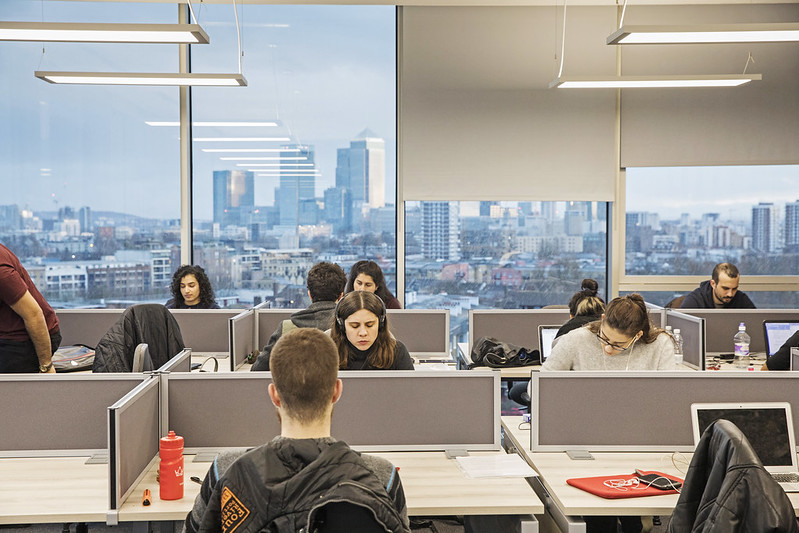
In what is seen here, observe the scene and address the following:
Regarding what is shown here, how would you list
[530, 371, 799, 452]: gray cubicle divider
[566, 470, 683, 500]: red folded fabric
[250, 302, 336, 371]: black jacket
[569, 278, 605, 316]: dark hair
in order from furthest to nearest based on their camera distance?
1. [569, 278, 605, 316]: dark hair
2. [250, 302, 336, 371]: black jacket
3. [530, 371, 799, 452]: gray cubicle divider
4. [566, 470, 683, 500]: red folded fabric

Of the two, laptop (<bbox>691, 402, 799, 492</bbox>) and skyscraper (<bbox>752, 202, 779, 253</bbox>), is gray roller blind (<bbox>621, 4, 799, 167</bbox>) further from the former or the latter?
laptop (<bbox>691, 402, 799, 492</bbox>)

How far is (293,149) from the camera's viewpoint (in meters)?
6.53

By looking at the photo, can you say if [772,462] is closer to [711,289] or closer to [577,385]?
[577,385]

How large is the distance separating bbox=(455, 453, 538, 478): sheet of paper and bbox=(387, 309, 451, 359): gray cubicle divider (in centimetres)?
211

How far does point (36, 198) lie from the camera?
642 cm

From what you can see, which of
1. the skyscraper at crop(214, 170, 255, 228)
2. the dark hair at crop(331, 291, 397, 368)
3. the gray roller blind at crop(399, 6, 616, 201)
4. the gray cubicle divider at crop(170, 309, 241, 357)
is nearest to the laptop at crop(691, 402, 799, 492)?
the dark hair at crop(331, 291, 397, 368)

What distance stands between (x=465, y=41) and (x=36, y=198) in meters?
4.03

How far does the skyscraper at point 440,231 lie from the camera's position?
6.53 metres

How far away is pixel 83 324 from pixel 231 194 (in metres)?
2.18

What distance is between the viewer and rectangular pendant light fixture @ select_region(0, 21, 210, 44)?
3.47 m

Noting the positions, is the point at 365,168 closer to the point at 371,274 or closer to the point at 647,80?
the point at 371,274

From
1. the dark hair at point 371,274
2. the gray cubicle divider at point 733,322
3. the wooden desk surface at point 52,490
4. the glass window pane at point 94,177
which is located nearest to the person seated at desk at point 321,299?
the dark hair at point 371,274

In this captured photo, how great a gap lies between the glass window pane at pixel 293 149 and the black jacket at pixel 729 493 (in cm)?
479

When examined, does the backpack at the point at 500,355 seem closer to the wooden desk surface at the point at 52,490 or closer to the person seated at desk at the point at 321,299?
the person seated at desk at the point at 321,299
